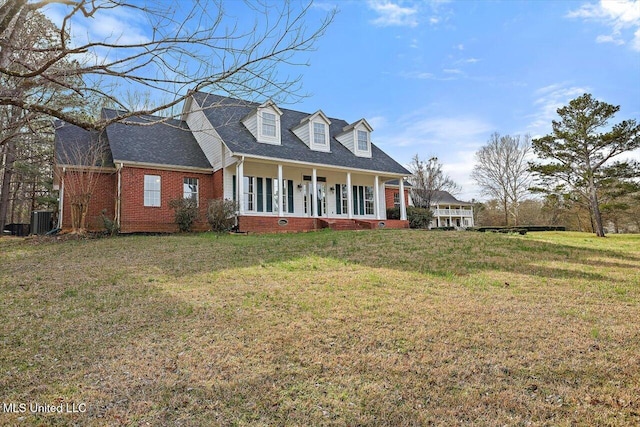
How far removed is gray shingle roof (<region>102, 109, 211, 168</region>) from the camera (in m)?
15.3

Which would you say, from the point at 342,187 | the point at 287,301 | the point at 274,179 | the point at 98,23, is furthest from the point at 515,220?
the point at 98,23

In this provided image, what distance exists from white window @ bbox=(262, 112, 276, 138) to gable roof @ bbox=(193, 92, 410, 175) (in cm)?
63


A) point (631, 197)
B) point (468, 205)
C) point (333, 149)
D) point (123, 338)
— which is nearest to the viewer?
point (123, 338)

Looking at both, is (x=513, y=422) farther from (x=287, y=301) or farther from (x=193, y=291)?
(x=193, y=291)

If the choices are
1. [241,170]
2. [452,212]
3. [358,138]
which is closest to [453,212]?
[452,212]

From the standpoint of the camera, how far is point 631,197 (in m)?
25.6

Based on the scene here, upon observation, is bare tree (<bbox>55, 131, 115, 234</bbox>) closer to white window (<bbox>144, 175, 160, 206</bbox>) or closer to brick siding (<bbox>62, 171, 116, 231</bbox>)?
brick siding (<bbox>62, 171, 116, 231</bbox>)

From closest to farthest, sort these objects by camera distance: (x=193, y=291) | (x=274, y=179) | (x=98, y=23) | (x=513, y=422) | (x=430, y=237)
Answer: (x=513, y=422)
(x=98, y=23)
(x=193, y=291)
(x=430, y=237)
(x=274, y=179)

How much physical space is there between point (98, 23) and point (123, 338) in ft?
→ 11.7

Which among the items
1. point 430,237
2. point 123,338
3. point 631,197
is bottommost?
point 123,338

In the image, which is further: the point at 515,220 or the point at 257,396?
the point at 515,220

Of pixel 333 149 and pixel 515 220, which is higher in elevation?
pixel 333 149

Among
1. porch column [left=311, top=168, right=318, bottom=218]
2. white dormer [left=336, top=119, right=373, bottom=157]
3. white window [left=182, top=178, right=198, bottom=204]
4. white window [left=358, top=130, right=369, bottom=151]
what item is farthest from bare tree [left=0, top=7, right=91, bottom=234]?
white window [left=358, top=130, right=369, bottom=151]

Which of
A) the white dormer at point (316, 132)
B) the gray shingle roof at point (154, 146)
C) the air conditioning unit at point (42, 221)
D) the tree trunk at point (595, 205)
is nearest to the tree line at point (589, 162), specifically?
the tree trunk at point (595, 205)
